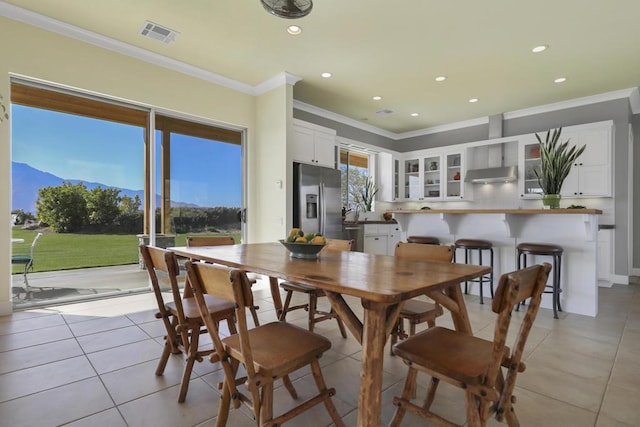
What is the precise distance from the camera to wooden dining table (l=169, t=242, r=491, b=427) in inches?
46.4

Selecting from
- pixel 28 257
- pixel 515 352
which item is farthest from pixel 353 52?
pixel 28 257

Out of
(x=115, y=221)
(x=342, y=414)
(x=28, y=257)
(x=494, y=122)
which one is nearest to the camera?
(x=342, y=414)

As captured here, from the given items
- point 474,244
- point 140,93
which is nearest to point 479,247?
point 474,244

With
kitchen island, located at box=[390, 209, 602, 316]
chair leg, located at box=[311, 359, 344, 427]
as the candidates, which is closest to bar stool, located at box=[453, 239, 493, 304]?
kitchen island, located at box=[390, 209, 602, 316]

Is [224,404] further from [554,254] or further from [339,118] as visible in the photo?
[339,118]

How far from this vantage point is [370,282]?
1.30 meters

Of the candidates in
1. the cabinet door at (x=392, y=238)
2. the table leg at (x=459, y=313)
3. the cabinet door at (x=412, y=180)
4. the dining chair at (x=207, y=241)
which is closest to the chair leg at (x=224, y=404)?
the table leg at (x=459, y=313)

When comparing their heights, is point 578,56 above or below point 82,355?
above

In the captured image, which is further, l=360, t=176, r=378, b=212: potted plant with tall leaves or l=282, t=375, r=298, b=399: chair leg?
l=360, t=176, r=378, b=212: potted plant with tall leaves

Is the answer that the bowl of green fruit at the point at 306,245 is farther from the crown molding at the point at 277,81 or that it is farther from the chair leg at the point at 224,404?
the crown molding at the point at 277,81

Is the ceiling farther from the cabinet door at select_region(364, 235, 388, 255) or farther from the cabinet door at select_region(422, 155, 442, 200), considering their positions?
the cabinet door at select_region(364, 235, 388, 255)

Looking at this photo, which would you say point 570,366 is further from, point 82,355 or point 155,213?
point 155,213

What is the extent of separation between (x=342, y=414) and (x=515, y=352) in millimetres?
937

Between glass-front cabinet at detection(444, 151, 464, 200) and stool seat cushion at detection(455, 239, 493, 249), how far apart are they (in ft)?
9.35
